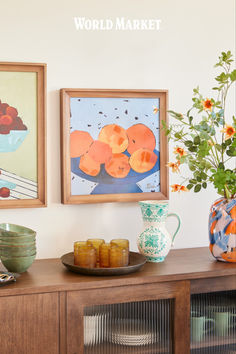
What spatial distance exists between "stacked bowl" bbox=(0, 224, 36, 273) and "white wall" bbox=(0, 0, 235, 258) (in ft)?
0.93

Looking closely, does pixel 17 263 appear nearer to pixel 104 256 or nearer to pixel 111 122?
pixel 104 256

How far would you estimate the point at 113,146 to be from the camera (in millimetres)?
2273

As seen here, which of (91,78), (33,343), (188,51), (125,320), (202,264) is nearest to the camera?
(33,343)

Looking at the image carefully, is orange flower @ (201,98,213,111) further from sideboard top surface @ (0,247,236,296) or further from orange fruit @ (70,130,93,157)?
sideboard top surface @ (0,247,236,296)

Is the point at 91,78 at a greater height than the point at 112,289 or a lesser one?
greater

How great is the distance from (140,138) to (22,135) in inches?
21.7

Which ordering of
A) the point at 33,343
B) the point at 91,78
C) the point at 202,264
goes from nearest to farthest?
the point at 33,343 → the point at 202,264 → the point at 91,78

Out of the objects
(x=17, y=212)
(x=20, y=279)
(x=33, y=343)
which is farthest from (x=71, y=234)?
(x=33, y=343)

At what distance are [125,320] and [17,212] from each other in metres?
0.67

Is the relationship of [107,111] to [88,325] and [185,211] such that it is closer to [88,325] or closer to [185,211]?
[185,211]

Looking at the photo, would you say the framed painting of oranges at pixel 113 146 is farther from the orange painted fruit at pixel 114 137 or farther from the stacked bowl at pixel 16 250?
the stacked bowl at pixel 16 250

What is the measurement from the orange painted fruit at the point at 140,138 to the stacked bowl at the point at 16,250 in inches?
26.7

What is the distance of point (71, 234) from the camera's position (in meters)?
2.25

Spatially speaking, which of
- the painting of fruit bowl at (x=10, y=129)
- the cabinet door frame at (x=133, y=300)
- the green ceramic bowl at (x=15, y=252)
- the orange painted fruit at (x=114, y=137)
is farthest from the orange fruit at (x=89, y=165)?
the cabinet door frame at (x=133, y=300)
